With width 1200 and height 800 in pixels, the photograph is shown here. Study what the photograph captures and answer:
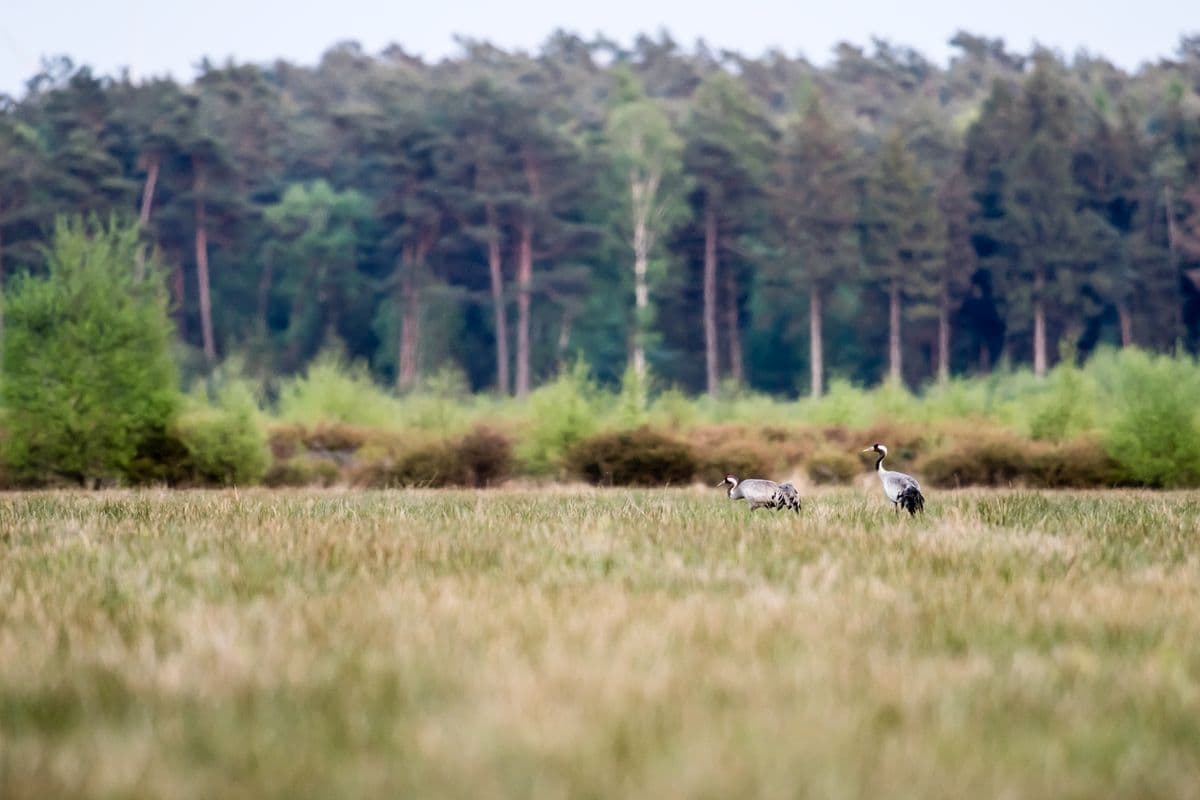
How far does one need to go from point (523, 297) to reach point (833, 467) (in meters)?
49.3

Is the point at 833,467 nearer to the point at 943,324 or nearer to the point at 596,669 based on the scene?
the point at 596,669

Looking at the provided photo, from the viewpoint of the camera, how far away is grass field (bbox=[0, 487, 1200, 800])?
419 cm

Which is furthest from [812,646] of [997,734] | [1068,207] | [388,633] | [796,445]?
[1068,207]

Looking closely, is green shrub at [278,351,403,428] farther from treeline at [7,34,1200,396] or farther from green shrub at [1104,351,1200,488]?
treeline at [7,34,1200,396]

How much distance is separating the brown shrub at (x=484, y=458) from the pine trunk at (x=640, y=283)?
48.6 metres

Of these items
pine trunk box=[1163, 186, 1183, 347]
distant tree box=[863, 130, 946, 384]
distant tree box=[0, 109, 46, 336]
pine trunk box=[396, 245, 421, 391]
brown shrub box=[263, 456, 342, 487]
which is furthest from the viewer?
pine trunk box=[1163, 186, 1183, 347]

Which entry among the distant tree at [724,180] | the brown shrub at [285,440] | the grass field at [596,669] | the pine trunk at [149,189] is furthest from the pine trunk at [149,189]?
the grass field at [596,669]

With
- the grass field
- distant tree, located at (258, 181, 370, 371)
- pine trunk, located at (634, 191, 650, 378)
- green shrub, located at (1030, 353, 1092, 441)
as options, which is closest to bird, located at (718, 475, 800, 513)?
the grass field

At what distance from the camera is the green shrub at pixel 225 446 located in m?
28.6

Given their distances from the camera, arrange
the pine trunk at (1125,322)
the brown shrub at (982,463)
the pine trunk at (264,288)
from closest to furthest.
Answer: the brown shrub at (982,463), the pine trunk at (1125,322), the pine trunk at (264,288)

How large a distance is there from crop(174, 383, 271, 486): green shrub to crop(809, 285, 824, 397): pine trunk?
50.7 meters

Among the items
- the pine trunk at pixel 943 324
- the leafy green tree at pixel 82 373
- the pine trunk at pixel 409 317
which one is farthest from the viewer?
the pine trunk at pixel 943 324

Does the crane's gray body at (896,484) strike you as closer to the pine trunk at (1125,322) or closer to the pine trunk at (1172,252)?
the pine trunk at (1125,322)

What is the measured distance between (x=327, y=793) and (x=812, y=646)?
2486mm
